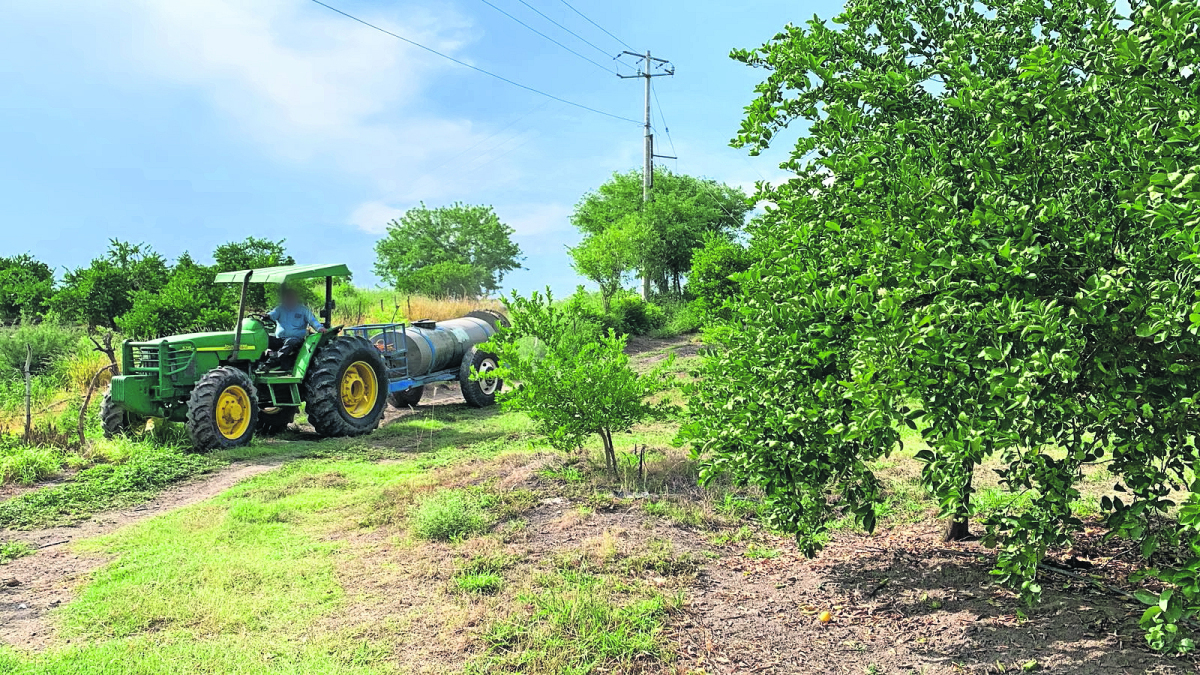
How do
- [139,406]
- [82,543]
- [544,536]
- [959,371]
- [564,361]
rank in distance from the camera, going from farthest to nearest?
[139,406] < [564,361] < [82,543] < [544,536] < [959,371]

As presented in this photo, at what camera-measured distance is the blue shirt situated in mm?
10969

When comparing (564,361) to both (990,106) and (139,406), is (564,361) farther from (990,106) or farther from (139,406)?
(139,406)

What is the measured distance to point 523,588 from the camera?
474 centimetres

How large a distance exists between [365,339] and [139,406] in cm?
300

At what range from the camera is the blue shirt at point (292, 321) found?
11.0 meters

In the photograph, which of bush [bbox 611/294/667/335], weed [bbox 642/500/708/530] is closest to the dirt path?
weed [bbox 642/500/708/530]

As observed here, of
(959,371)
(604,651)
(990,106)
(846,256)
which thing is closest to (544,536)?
(604,651)

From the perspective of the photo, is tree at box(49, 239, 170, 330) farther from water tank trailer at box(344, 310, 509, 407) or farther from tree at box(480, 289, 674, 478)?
tree at box(480, 289, 674, 478)

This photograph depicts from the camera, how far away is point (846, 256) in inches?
164

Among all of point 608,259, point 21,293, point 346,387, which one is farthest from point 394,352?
point 608,259

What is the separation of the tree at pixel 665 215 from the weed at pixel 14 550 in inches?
1086

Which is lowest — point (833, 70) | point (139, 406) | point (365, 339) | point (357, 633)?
point (357, 633)

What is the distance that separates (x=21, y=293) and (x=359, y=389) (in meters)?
16.9

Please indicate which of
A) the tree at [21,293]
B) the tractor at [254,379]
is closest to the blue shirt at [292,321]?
Answer: the tractor at [254,379]
